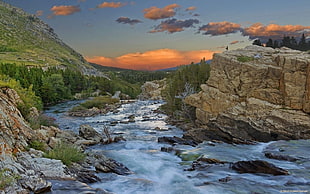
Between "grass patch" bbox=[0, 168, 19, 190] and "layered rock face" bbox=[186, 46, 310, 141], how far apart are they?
21.6 meters

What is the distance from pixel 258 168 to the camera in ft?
47.5

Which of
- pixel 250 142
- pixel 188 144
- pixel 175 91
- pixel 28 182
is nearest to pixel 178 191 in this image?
pixel 28 182

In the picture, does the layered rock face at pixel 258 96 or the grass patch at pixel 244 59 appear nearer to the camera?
the layered rock face at pixel 258 96

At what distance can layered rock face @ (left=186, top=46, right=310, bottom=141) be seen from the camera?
23.7 metres

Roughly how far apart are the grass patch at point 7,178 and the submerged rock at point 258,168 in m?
11.7

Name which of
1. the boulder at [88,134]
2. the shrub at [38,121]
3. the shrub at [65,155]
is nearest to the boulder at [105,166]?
the shrub at [65,155]

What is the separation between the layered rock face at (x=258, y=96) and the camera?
77.6 feet

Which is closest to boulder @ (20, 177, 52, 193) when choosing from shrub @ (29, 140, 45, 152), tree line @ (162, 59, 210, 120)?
shrub @ (29, 140, 45, 152)

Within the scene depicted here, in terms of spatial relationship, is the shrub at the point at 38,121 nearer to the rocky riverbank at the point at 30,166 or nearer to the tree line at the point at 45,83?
the rocky riverbank at the point at 30,166

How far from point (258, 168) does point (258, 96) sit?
541 inches

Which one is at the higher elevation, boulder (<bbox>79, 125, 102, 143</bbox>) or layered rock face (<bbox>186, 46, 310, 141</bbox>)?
layered rock face (<bbox>186, 46, 310, 141</bbox>)

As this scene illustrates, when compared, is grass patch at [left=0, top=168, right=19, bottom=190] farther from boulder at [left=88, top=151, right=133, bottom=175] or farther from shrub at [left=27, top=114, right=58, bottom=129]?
shrub at [left=27, top=114, right=58, bottom=129]

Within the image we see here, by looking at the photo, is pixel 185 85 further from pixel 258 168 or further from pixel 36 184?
pixel 36 184

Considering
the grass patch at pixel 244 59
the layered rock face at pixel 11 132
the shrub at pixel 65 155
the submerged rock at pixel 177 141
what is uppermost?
the grass patch at pixel 244 59
